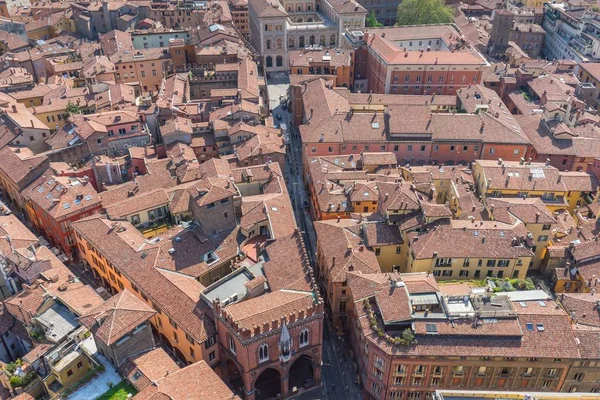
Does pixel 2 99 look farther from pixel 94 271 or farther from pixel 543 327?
pixel 543 327

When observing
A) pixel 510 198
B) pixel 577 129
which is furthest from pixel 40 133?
pixel 577 129

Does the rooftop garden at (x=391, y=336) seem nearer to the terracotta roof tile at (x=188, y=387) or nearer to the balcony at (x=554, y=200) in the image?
the terracotta roof tile at (x=188, y=387)

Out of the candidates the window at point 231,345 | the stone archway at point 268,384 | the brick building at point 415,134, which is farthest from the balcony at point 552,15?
the window at point 231,345

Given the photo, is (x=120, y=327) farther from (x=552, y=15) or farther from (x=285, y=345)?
(x=552, y=15)

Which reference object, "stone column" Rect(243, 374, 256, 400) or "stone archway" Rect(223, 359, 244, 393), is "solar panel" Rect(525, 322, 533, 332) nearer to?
"stone column" Rect(243, 374, 256, 400)

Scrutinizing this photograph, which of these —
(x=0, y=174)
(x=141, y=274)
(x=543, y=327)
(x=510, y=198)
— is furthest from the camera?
(x=0, y=174)

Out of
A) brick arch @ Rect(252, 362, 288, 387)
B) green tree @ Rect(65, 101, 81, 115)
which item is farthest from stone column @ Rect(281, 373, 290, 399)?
green tree @ Rect(65, 101, 81, 115)

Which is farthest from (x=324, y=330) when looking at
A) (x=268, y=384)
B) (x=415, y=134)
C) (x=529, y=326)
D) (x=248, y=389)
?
(x=415, y=134)
